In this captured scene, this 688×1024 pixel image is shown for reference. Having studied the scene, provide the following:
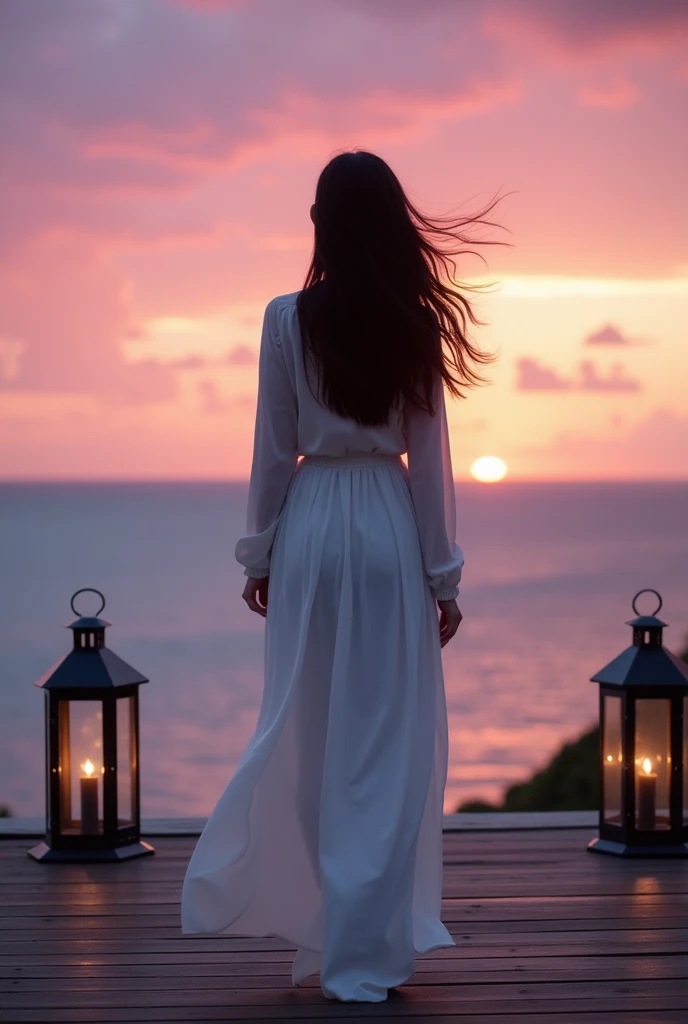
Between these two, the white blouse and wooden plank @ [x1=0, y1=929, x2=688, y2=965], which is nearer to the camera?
the white blouse

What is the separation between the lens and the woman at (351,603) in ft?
8.43

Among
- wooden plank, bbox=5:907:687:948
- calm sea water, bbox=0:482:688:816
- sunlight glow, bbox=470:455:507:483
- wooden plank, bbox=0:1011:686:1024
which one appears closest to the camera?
wooden plank, bbox=0:1011:686:1024

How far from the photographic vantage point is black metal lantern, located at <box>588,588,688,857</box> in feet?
12.6

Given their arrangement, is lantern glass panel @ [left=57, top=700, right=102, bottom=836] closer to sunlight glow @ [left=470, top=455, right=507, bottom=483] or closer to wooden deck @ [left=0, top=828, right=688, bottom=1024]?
wooden deck @ [left=0, top=828, right=688, bottom=1024]

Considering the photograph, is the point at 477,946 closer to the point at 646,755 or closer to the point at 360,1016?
the point at 360,1016

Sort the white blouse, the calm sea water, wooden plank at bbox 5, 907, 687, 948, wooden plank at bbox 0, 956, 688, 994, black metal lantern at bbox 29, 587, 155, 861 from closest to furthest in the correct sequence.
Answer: the white blouse < wooden plank at bbox 0, 956, 688, 994 < wooden plank at bbox 5, 907, 687, 948 < black metal lantern at bbox 29, 587, 155, 861 < the calm sea water

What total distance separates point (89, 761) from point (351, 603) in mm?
1547

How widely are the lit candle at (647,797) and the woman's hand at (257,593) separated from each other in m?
1.57

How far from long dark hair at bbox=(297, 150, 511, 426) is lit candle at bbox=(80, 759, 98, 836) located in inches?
68.2

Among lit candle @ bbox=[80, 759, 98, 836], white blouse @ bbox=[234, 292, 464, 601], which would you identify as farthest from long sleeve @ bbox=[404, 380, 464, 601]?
lit candle @ bbox=[80, 759, 98, 836]

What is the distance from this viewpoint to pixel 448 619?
276cm

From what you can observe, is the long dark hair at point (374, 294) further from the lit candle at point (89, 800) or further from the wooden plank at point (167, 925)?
the lit candle at point (89, 800)

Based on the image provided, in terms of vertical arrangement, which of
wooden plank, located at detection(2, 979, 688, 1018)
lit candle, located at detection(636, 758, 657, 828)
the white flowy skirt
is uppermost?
the white flowy skirt

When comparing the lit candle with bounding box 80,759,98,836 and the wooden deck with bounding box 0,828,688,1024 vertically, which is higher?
the lit candle with bounding box 80,759,98,836
